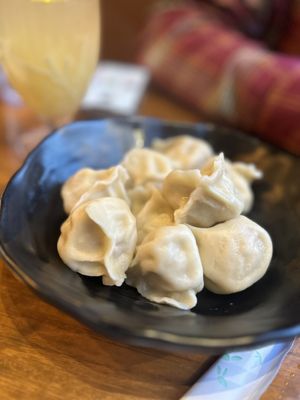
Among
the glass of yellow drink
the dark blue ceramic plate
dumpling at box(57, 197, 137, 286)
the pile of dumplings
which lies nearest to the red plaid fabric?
the dark blue ceramic plate

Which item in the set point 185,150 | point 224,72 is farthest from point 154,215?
point 224,72

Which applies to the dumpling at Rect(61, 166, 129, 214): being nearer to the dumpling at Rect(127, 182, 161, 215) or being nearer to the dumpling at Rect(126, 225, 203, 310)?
the dumpling at Rect(127, 182, 161, 215)

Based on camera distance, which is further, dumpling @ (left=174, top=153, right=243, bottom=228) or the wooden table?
dumpling @ (left=174, top=153, right=243, bottom=228)

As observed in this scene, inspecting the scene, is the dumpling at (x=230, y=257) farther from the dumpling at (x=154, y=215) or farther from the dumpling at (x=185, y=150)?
the dumpling at (x=185, y=150)

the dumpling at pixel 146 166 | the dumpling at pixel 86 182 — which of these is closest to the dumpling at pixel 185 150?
the dumpling at pixel 146 166

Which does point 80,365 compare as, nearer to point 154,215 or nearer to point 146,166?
point 154,215

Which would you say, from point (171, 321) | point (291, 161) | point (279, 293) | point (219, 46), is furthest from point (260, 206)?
point (219, 46)

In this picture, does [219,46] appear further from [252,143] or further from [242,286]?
[242,286]

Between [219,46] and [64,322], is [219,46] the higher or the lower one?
the higher one
